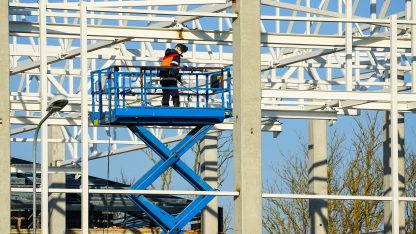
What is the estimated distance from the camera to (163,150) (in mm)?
34094

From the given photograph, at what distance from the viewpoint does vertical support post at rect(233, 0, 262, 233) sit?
30844 mm

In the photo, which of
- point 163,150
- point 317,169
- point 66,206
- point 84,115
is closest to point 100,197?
point 66,206

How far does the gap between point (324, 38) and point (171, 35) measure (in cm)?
376

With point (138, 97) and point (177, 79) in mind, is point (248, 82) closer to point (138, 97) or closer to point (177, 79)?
point (177, 79)

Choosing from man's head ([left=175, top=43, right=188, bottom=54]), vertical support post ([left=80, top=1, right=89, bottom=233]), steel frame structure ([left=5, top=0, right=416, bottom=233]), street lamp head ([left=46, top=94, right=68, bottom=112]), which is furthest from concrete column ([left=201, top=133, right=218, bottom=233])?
street lamp head ([left=46, top=94, right=68, bottom=112])

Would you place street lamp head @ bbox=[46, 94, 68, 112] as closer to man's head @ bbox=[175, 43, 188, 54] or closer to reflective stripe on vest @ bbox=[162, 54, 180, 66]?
reflective stripe on vest @ bbox=[162, 54, 180, 66]

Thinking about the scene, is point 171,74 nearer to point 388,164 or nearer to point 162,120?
point 162,120

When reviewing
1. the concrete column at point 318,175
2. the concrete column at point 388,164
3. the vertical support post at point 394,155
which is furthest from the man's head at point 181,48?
the concrete column at point 318,175

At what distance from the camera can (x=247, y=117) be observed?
31.0 meters

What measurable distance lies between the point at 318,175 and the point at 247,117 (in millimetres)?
13276

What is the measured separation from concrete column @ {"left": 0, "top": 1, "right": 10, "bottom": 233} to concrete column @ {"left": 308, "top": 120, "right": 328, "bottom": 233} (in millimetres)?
15654

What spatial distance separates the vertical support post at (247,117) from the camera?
30844mm

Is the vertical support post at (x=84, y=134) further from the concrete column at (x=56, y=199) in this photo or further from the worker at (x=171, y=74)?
the concrete column at (x=56, y=199)

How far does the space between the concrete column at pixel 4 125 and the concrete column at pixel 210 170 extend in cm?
1654
